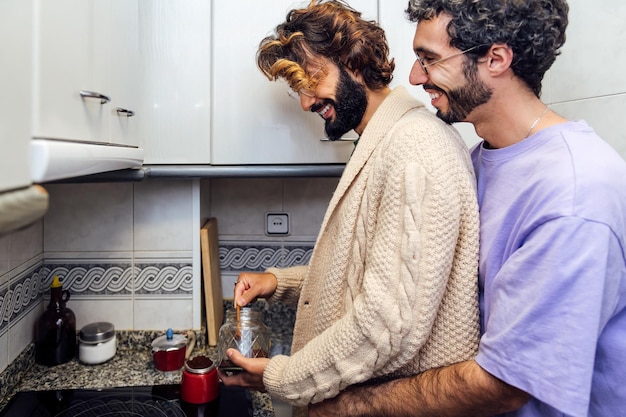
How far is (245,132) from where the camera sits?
125 cm

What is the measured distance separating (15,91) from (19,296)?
35.0 inches

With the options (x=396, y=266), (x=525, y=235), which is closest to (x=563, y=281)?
(x=525, y=235)

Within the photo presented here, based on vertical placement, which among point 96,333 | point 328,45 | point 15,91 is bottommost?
point 96,333

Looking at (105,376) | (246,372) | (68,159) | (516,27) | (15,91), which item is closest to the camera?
(15,91)

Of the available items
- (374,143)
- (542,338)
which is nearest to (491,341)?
(542,338)

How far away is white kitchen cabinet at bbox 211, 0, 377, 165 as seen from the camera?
4.06ft

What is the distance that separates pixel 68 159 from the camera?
A: 2.13 ft

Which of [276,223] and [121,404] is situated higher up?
[276,223]

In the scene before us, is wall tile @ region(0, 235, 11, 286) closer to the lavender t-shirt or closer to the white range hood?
the white range hood

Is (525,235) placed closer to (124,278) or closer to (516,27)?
(516,27)

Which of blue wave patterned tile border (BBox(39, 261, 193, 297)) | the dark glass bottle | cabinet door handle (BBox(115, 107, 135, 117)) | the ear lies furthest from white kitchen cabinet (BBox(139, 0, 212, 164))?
the ear

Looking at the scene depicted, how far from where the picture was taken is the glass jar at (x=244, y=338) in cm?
107

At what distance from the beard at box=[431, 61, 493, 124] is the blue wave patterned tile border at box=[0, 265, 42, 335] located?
109 cm

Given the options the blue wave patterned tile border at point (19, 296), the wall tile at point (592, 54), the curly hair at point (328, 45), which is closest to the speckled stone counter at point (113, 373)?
the blue wave patterned tile border at point (19, 296)
